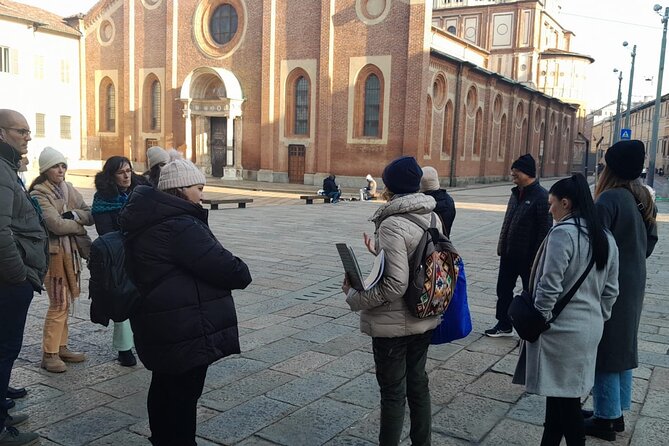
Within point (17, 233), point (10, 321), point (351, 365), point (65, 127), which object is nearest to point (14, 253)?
point (17, 233)

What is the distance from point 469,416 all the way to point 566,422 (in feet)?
3.10

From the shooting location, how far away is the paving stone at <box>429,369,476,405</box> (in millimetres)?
4316

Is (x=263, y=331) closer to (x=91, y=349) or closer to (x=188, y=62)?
(x=91, y=349)

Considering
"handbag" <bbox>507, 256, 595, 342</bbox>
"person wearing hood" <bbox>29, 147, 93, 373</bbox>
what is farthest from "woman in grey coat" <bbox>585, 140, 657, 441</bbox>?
"person wearing hood" <bbox>29, 147, 93, 373</bbox>

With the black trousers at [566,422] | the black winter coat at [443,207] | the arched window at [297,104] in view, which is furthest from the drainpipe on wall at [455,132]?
the black trousers at [566,422]

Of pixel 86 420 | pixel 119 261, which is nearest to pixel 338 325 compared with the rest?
pixel 86 420

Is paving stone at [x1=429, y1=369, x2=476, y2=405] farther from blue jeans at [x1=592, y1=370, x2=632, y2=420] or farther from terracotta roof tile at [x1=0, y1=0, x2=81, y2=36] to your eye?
terracotta roof tile at [x1=0, y1=0, x2=81, y2=36]

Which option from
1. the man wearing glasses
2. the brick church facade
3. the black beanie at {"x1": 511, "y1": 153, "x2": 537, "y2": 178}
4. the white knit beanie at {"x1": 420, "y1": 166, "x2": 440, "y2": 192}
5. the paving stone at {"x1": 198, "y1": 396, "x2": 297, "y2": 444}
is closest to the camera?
the man wearing glasses

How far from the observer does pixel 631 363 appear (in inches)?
140

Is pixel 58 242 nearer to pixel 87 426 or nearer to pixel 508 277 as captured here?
pixel 87 426

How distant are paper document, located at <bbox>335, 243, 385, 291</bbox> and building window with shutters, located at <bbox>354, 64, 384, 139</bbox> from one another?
2742cm

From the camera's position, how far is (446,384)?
4562 mm

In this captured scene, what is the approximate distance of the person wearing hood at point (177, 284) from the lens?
9.06ft

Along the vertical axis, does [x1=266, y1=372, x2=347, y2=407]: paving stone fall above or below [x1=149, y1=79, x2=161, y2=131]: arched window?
below
